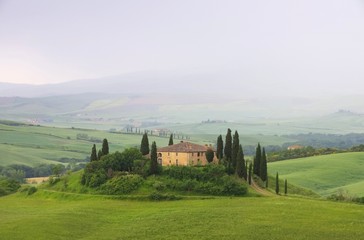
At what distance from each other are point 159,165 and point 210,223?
20.7 m

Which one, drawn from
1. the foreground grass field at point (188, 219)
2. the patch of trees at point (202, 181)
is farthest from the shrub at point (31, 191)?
the patch of trees at point (202, 181)

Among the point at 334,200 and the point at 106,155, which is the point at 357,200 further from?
the point at 106,155

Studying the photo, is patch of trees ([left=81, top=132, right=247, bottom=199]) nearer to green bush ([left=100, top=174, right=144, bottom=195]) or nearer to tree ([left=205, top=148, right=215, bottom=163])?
green bush ([left=100, top=174, right=144, bottom=195])

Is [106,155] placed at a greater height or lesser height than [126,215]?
greater

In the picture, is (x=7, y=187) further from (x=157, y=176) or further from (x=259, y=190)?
(x=259, y=190)

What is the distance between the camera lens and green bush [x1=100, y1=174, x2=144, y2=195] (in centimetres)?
6262

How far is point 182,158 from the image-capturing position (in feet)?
231

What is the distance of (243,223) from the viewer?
46531 millimetres

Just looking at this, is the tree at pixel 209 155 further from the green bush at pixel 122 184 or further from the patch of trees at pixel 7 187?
the patch of trees at pixel 7 187

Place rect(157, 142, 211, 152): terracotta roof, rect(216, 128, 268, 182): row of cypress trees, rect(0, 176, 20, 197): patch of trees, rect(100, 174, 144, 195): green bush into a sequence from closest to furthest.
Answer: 1. rect(100, 174, 144, 195): green bush
2. rect(216, 128, 268, 182): row of cypress trees
3. rect(157, 142, 211, 152): terracotta roof
4. rect(0, 176, 20, 197): patch of trees

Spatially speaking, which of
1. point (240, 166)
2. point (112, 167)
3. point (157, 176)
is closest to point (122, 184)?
point (157, 176)

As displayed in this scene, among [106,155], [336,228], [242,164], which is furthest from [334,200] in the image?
[106,155]

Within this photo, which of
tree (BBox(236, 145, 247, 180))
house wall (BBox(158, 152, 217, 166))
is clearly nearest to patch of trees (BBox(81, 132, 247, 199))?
tree (BBox(236, 145, 247, 180))

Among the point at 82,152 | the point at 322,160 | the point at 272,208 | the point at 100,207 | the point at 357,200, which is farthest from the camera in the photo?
the point at 82,152
